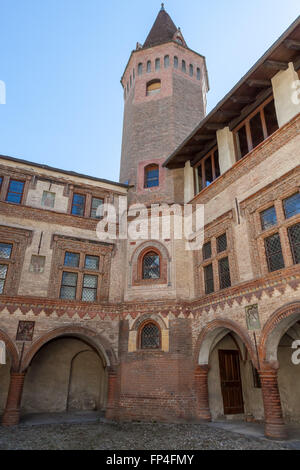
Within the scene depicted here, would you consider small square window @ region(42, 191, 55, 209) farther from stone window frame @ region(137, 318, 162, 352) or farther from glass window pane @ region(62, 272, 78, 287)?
stone window frame @ region(137, 318, 162, 352)

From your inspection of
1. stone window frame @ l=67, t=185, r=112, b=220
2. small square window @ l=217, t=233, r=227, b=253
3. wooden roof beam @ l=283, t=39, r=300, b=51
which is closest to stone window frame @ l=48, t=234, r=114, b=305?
stone window frame @ l=67, t=185, r=112, b=220

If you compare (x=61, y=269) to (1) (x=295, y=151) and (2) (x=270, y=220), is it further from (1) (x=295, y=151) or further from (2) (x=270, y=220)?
(1) (x=295, y=151)

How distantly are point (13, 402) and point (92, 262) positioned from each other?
243 inches

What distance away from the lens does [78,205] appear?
50.8ft

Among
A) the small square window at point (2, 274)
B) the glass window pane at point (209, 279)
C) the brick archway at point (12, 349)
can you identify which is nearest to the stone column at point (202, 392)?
the glass window pane at point (209, 279)

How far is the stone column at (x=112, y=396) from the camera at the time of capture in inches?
485

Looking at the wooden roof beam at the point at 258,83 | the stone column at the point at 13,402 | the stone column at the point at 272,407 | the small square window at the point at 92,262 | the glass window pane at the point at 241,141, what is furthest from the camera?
the small square window at the point at 92,262

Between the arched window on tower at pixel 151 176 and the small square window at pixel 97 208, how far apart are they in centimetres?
261

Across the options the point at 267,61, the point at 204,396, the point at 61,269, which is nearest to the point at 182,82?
the point at 267,61

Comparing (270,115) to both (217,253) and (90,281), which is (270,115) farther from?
(90,281)

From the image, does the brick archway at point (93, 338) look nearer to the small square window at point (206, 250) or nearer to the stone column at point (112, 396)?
the stone column at point (112, 396)

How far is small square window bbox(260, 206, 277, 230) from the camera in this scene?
1046cm

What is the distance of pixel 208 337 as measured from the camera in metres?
12.2

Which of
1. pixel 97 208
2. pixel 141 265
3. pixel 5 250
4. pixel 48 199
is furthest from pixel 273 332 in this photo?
pixel 48 199
